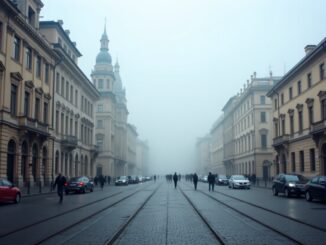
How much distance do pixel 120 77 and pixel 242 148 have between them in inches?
2156

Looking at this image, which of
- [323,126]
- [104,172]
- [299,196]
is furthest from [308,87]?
[104,172]

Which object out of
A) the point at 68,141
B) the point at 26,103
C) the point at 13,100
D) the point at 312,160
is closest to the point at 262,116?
the point at 312,160

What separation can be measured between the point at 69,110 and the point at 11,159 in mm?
19747

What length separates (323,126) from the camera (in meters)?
38.6

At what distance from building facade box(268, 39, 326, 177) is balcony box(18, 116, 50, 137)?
24707 mm

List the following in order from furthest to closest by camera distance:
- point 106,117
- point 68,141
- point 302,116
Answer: point 106,117
point 68,141
point 302,116

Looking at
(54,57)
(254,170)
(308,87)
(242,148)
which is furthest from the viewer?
(242,148)

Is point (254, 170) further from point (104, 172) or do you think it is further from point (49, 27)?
point (49, 27)

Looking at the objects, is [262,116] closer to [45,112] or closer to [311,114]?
[311,114]

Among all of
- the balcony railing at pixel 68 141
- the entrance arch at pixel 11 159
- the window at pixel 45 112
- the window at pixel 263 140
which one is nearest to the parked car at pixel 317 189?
the entrance arch at pixel 11 159

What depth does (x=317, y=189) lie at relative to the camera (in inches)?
984

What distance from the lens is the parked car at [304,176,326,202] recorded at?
2433 cm

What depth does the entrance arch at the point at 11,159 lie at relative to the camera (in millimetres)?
35844

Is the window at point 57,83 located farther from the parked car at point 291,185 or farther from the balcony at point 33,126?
the parked car at point 291,185
